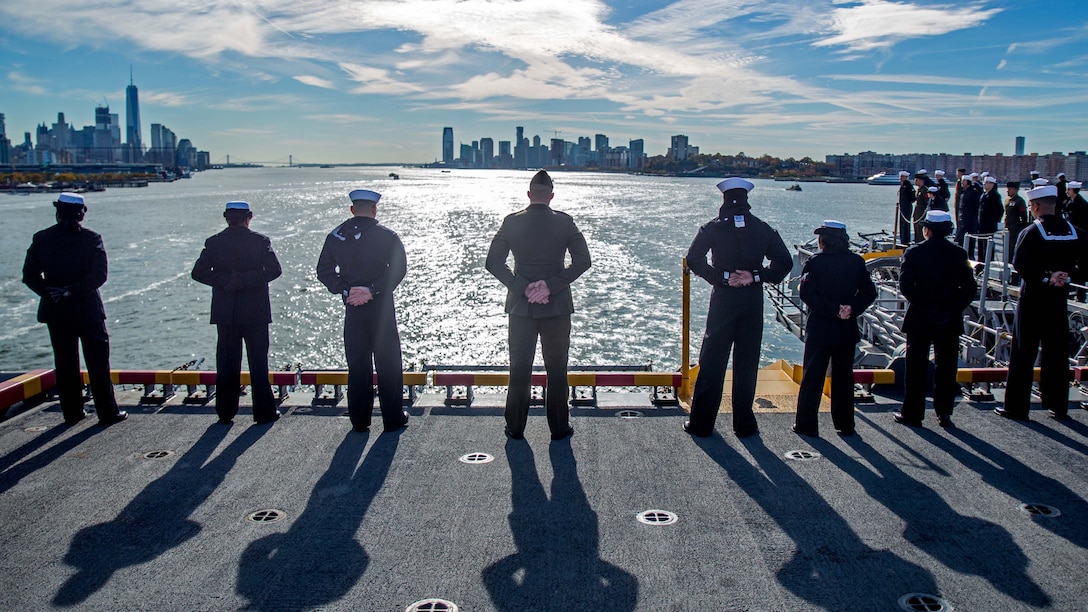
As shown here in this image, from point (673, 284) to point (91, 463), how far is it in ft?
100

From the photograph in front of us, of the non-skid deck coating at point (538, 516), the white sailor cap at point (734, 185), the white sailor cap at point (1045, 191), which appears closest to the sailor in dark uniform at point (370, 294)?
the non-skid deck coating at point (538, 516)

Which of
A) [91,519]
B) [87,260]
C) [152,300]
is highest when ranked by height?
[87,260]

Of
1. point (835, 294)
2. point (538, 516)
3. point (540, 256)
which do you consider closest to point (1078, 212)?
point (835, 294)

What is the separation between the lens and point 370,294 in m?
6.23

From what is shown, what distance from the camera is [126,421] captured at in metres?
6.60

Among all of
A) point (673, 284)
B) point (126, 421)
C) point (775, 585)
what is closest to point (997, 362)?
point (775, 585)

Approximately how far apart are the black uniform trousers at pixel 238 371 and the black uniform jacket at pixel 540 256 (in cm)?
227

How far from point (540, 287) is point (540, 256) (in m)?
0.28

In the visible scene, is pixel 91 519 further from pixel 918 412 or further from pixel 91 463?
pixel 918 412

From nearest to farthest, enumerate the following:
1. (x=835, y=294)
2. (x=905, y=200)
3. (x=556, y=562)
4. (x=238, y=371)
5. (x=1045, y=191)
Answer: (x=556, y=562)
(x=835, y=294)
(x=1045, y=191)
(x=238, y=371)
(x=905, y=200)

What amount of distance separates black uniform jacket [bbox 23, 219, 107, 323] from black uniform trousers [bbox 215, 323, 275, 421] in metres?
1.04

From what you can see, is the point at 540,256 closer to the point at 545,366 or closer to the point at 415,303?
the point at 545,366

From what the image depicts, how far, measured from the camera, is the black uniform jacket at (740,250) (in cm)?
599

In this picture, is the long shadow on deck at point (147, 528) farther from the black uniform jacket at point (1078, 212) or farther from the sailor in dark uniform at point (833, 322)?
the black uniform jacket at point (1078, 212)
